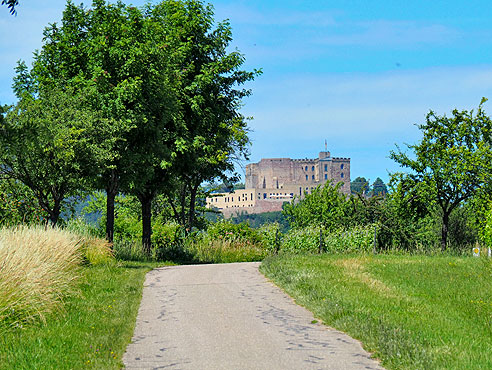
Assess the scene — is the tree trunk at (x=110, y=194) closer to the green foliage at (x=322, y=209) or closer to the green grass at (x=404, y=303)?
the green grass at (x=404, y=303)

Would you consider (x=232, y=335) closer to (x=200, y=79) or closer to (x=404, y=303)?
(x=404, y=303)

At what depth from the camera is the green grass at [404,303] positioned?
7715 mm

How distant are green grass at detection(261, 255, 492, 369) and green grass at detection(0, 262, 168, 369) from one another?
3.31m

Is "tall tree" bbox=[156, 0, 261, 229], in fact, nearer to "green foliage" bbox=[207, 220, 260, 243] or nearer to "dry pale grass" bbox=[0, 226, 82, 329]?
"green foliage" bbox=[207, 220, 260, 243]

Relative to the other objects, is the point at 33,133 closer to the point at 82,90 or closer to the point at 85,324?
the point at 85,324

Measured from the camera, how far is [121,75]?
22.9 m

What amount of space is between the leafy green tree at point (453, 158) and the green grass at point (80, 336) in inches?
1080

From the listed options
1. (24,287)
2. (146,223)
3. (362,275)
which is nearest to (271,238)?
(146,223)

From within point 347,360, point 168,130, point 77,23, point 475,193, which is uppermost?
point 77,23

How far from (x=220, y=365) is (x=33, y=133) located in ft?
13.2

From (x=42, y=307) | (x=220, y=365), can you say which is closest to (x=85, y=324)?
(x=42, y=307)

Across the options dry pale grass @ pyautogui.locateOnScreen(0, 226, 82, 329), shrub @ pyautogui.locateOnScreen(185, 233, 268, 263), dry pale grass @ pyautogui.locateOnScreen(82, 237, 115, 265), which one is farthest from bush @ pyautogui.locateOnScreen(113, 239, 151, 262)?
dry pale grass @ pyautogui.locateOnScreen(0, 226, 82, 329)

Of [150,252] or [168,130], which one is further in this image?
[168,130]

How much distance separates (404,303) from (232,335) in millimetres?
3989
